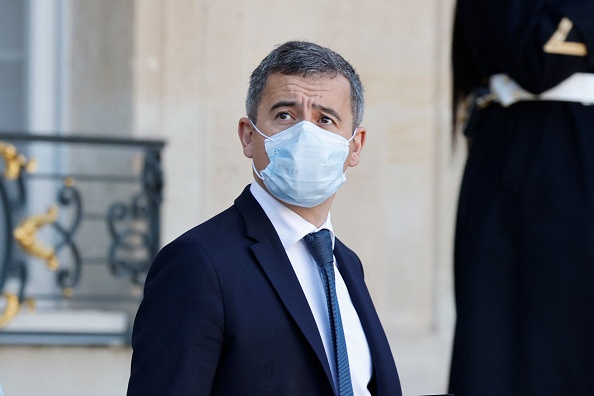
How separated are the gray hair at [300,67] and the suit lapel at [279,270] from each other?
22cm

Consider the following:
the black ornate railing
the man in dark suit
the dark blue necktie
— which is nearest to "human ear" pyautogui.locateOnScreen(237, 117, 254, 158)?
the man in dark suit

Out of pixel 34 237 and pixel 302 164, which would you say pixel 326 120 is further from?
pixel 34 237

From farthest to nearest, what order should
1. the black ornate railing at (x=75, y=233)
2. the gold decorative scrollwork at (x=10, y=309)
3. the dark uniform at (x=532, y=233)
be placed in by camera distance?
1. the black ornate railing at (x=75, y=233)
2. the gold decorative scrollwork at (x=10, y=309)
3. the dark uniform at (x=532, y=233)

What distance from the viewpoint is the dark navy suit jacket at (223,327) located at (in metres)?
2.46

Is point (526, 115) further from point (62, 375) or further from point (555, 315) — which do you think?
point (62, 375)

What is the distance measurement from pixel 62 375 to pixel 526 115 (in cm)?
296

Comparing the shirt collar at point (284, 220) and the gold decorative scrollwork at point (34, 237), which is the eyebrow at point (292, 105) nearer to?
the shirt collar at point (284, 220)

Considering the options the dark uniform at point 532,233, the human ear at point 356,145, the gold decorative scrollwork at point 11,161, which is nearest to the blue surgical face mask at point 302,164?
the human ear at point 356,145

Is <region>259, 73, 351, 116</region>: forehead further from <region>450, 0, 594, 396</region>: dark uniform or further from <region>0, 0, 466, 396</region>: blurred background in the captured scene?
<region>0, 0, 466, 396</region>: blurred background

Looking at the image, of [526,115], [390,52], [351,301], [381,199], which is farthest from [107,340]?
[351,301]

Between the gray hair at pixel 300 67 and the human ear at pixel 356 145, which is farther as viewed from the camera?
the human ear at pixel 356 145

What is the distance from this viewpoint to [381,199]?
6656mm

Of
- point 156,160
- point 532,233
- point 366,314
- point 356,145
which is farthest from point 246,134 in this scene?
point 156,160

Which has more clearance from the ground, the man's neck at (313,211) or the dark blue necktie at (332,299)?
the man's neck at (313,211)
